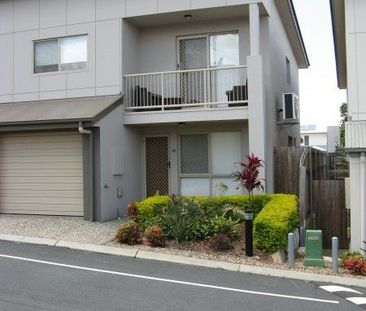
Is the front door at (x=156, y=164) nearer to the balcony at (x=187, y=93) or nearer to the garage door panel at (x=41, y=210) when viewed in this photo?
the balcony at (x=187, y=93)

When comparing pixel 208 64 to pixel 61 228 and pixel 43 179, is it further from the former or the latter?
pixel 61 228

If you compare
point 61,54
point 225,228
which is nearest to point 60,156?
point 61,54

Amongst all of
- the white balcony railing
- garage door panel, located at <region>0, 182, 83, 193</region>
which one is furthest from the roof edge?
garage door panel, located at <region>0, 182, 83, 193</region>

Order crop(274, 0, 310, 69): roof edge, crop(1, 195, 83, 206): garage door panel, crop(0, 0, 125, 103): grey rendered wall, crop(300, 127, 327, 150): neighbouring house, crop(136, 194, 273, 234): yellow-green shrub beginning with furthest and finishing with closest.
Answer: crop(300, 127, 327, 150): neighbouring house < crop(274, 0, 310, 69): roof edge < crop(0, 0, 125, 103): grey rendered wall < crop(1, 195, 83, 206): garage door panel < crop(136, 194, 273, 234): yellow-green shrub

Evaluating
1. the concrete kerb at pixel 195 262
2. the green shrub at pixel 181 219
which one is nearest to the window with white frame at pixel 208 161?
the green shrub at pixel 181 219

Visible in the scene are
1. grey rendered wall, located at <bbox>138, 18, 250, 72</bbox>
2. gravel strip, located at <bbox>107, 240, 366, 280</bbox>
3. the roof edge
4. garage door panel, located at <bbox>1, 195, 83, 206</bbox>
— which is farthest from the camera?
the roof edge

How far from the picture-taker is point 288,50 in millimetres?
20797

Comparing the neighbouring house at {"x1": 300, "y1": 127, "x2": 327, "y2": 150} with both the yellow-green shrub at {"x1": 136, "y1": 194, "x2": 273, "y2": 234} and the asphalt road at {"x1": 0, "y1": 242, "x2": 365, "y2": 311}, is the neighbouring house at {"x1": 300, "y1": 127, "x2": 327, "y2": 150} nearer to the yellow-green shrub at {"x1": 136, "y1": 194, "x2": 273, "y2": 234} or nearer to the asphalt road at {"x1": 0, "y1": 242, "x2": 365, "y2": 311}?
the yellow-green shrub at {"x1": 136, "y1": 194, "x2": 273, "y2": 234}

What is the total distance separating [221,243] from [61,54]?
28.3ft

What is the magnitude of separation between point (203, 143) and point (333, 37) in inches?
250

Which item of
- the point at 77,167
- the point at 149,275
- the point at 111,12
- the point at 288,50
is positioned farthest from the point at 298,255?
the point at 288,50

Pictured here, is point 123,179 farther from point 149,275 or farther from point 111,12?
point 149,275

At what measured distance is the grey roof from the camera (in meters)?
13.2

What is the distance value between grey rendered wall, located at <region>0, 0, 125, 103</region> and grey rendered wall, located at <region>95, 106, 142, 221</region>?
130cm
